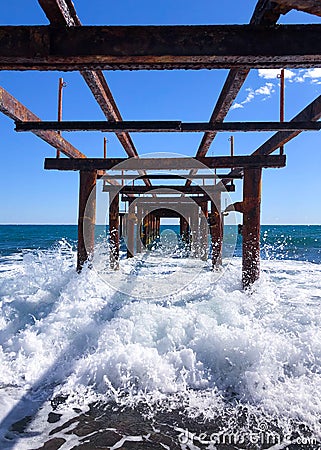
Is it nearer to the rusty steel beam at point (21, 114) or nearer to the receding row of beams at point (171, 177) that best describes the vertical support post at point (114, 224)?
the receding row of beams at point (171, 177)

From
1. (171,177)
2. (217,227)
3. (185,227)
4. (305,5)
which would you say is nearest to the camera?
(305,5)

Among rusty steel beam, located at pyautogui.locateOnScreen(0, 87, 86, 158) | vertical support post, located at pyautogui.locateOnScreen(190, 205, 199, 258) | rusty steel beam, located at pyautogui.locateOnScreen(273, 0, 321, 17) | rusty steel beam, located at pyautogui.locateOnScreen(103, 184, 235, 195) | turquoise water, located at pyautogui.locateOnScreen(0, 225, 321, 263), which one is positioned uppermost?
rusty steel beam, located at pyautogui.locateOnScreen(0, 87, 86, 158)

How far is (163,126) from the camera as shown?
4012 millimetres

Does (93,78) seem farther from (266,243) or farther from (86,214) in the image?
(266,243)

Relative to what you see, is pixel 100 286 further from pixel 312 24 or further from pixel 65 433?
pixel 312 24

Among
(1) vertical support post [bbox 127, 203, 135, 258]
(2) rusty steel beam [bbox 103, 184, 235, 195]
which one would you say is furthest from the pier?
(1) vertical support post [bbox 127, 203, 135, 258]

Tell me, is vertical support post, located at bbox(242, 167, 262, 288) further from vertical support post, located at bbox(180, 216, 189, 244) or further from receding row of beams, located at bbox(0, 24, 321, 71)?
vertical support post, located at bbox(180, 216, 189, 244)

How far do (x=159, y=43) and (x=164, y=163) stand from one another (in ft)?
14.4

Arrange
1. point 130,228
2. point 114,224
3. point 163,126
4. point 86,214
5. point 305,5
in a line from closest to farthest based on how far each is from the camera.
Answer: point 305,5 < point 163,126 < point 86,214 < point 114,224 < point 130,228

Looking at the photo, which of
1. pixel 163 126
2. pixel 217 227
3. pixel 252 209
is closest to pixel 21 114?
pixel 163 126

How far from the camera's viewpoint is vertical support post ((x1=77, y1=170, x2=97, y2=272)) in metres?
7.04


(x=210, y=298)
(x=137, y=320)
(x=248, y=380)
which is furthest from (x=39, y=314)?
(x=248, y=380)

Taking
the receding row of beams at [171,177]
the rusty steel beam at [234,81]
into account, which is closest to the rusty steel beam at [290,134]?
the rusty steel beam at [234,81]

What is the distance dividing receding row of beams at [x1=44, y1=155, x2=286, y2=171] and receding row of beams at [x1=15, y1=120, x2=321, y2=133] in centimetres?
195
